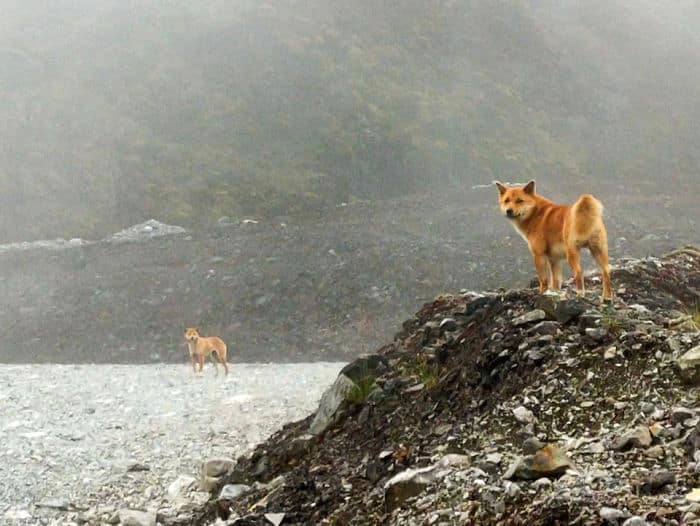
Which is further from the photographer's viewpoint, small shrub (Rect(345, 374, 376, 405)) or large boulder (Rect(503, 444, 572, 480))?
small shrub (Rect(345, 374, 376, 405))

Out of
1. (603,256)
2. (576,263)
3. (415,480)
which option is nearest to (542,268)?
(576,263)

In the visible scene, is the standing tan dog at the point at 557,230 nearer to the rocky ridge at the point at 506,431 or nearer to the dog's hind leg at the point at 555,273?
the dog's hind leg at the point at 555,273

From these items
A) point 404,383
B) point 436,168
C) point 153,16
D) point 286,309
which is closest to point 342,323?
point 286,309

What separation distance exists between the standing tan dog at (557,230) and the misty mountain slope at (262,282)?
1224cm

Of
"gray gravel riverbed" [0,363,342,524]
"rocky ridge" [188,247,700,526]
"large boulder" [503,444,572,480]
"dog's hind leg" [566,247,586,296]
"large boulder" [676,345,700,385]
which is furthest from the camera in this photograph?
"gray gravel riverbed" [0,363,342,524]

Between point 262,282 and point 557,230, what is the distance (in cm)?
1850

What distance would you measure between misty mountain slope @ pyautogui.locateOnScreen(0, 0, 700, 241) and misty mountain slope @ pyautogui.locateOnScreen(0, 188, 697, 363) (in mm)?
A: 7386

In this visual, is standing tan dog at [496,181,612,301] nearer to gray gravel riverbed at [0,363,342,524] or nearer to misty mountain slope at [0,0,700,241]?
gray gravel riverbed at [0,363,342,524]

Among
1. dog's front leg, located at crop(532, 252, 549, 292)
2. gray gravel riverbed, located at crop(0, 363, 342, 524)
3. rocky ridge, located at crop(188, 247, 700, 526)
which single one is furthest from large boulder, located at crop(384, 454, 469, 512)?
gray gravel riverbed, located at crop(0, 363, 342, 524)

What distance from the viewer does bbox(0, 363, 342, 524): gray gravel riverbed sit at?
9203mm

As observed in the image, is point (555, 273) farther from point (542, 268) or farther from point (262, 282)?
point (262, 282)

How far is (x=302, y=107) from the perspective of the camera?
4991cm

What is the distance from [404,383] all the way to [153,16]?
55.5 m

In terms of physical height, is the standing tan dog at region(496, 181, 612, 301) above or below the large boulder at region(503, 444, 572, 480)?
above
